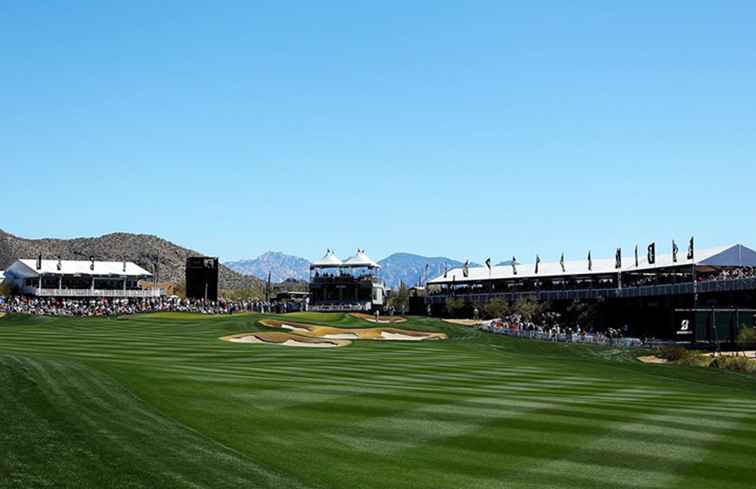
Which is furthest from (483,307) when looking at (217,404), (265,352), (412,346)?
(217,404)

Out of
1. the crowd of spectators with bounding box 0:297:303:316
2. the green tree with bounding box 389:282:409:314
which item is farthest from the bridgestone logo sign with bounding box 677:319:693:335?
the green tree with bounding box 389:282:409:314

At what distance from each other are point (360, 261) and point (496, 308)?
3639 centimetres

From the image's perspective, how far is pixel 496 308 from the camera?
115125 millimetres

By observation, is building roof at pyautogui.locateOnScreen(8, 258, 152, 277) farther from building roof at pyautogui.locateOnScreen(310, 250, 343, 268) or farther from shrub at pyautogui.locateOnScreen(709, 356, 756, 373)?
shrub at pyautogui.locateOnScreen(709, 356, 756, 373)

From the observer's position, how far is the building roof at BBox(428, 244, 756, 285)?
4021 inches

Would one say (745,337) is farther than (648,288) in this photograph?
No

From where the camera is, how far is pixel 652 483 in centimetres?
1508

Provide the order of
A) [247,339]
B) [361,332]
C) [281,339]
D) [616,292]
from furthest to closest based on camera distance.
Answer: [616,292], [361,332], [281,339], [247,339]

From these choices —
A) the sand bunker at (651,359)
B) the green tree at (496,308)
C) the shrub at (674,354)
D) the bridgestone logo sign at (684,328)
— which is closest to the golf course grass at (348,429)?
the shrub at (674,354)

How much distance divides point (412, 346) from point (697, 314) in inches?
980

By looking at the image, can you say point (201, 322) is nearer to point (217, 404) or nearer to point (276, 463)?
point (217, 404)

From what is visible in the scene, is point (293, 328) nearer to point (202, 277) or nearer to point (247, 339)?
point (247, 339)

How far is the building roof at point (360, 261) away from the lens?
144125mm

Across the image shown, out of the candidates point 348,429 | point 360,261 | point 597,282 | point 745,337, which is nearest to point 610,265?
point 597,282
